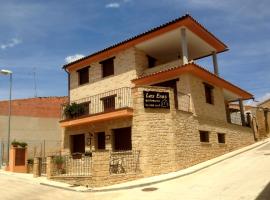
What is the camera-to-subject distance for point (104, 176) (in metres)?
15.0

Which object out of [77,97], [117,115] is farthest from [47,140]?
[117,115]

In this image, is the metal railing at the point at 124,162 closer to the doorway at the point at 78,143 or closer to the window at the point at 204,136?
the window at the point at 204,136

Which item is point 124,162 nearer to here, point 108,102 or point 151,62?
point 108,102

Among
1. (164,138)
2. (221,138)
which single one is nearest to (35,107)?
(221,138)

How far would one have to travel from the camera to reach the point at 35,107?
112 ft

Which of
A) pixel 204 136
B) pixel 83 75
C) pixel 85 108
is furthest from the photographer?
pixel 83 75

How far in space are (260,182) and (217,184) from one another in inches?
65.7

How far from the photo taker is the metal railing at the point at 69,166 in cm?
1704

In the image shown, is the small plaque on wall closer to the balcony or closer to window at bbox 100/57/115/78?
the balcony

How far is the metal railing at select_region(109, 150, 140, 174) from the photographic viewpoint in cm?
1608

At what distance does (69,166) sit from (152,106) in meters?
5.94

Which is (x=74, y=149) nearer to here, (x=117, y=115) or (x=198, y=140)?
(x=117, y=115)

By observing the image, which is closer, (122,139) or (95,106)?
(122,139)

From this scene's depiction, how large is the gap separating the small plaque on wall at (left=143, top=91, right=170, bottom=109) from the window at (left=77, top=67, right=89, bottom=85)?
8.97 meters
